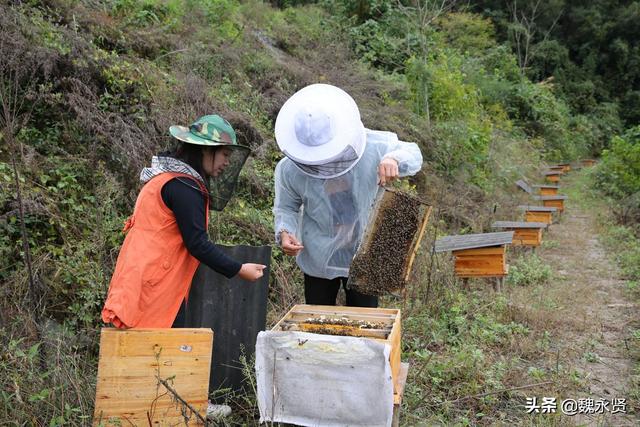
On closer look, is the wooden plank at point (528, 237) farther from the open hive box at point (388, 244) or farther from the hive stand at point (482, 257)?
the open hive box at point (388, 244)

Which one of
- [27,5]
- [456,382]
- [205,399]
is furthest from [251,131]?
[205,399]

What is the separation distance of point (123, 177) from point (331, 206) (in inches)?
110

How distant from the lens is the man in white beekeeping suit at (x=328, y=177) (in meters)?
2.95

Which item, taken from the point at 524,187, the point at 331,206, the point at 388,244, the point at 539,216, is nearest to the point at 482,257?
the point at 388,244

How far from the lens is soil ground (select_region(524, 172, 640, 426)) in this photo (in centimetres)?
415

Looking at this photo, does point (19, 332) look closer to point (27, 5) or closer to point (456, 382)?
point (456, 382)

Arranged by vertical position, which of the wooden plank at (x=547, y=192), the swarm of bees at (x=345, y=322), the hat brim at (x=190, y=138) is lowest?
the swarm of bees at (x=345, y=322)

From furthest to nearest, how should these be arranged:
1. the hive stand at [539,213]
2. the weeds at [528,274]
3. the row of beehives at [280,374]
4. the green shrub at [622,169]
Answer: the green shrub at [622,169], the hive stand at [539,213], the weeds at [528,274], the row of beehives at [280,374]

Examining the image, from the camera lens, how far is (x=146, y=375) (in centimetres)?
256

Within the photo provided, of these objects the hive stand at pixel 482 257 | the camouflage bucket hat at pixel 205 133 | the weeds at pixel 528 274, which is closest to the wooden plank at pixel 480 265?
the hive stand at pixel 482 257

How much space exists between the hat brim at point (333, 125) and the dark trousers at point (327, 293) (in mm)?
811

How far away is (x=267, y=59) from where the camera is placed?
9.59 m

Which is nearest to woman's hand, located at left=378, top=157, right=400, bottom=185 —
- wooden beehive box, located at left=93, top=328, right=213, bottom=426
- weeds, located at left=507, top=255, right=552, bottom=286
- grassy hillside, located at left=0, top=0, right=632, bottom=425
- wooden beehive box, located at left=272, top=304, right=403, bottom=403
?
wooden beehive box, located at left=272, top=304, right=403, bottom=403

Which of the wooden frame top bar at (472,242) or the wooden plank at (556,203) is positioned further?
the wooden plank at (556,203)
